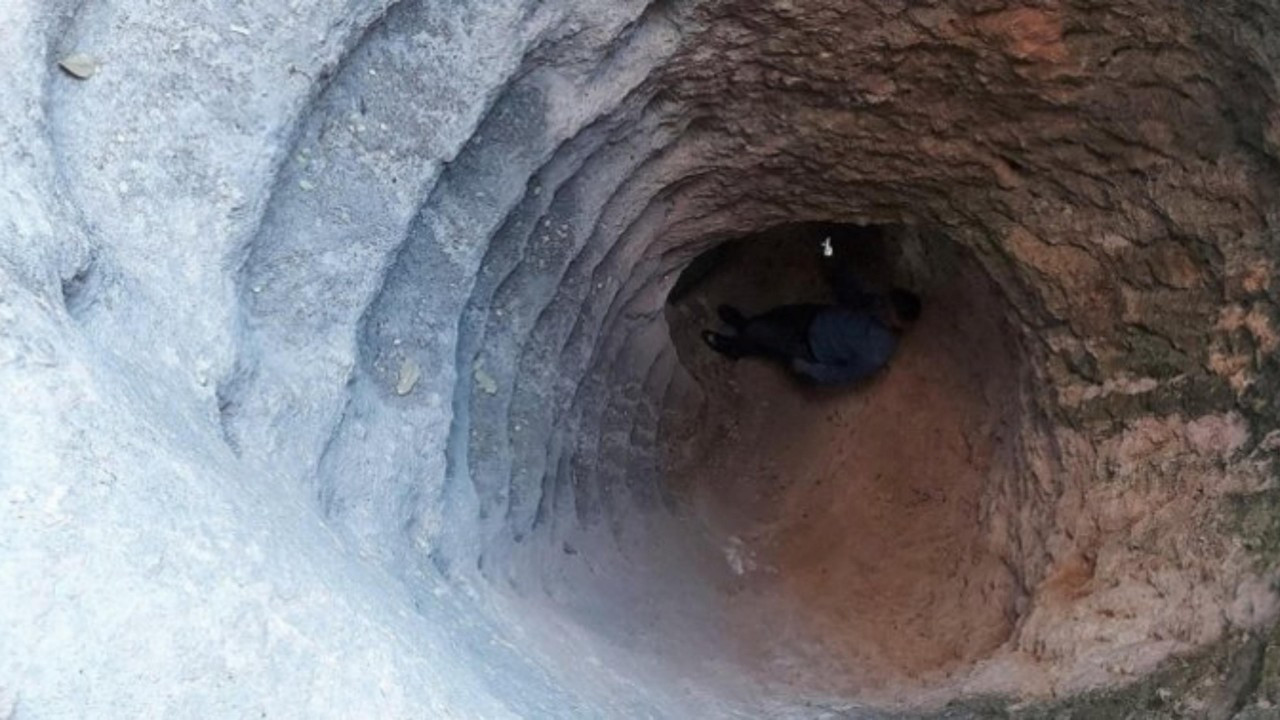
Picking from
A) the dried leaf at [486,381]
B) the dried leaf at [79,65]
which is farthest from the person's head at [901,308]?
the dried leaf at [79,65]

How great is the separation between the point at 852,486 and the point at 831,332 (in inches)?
17.9

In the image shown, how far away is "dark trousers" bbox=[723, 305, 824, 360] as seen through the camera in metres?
3.27

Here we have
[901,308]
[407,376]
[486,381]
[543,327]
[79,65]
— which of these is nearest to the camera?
[79,65]

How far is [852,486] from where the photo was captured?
3.16 metres

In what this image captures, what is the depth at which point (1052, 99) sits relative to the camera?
6.28ft

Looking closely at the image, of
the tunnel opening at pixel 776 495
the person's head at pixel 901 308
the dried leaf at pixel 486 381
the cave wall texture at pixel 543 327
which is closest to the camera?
the cave wall texture at pixel 543 327

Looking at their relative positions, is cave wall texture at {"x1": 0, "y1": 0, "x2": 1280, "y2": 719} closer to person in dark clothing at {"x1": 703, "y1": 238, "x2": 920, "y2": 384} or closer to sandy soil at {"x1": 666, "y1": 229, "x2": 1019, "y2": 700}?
sandy soil at {"x1": 666, "y1": 229, "x2": 1019, "y2": 700}

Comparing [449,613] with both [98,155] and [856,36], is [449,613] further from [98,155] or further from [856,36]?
[856,36]

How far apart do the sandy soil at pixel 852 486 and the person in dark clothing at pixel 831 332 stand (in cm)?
6

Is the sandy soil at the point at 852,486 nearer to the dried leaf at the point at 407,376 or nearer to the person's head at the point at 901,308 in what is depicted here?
the person's head at the point at 901,308

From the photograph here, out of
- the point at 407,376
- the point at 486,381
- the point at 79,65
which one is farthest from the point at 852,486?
the point at 79,65

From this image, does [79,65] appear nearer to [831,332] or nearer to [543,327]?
[543,327]

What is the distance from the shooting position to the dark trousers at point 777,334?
3.27 metres

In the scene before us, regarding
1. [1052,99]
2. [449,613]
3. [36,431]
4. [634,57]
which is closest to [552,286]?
[634,57]
